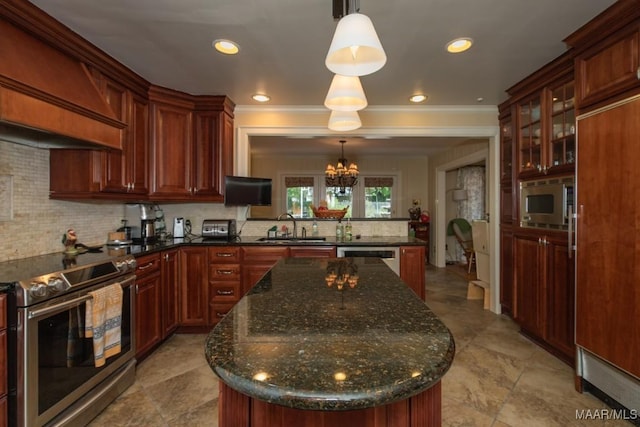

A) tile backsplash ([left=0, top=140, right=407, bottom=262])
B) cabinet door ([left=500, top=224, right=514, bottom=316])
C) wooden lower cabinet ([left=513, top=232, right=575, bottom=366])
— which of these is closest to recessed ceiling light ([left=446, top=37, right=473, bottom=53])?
wooden lower cabinet ([left=513, top=232, right=575, bottom=366])

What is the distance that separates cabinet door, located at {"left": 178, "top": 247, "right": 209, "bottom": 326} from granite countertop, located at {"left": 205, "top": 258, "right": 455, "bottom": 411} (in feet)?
6.65

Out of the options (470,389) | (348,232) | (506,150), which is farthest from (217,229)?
(506,150)

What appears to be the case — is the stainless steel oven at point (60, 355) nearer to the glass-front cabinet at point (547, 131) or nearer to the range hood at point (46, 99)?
the range hood at point (46, 99)

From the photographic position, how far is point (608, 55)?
1.90m

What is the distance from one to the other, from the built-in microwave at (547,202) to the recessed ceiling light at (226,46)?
2721 mm

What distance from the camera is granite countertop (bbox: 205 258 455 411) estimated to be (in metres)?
0.61

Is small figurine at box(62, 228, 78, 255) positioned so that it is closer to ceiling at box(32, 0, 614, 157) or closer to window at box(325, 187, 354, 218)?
ceiling at box(32, 0, 614, 157)

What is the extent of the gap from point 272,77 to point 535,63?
89.7 inches

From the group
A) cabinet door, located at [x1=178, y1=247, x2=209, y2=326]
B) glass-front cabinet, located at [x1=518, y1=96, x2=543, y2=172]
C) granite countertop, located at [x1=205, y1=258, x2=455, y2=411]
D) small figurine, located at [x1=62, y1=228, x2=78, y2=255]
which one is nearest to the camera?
granite countertop, located at [x1=205, y1=258, x2=455, y2=411]

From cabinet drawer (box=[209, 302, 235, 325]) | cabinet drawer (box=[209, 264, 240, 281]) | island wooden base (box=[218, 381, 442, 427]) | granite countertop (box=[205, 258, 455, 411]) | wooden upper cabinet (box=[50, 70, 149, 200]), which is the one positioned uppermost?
wooden upper cabinet (box=[50, 70, 149, 200])

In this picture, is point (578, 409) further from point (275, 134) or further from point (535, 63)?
point (275, 134)

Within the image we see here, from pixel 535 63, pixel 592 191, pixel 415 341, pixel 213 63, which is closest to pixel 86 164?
pixel 213 63

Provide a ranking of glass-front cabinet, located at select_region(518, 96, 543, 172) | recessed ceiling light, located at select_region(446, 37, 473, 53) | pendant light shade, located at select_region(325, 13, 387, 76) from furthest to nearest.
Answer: glass-front cabinet, located at select_region(518, 96, 543, 172) < recessed ceiling light, located at select_region(446, 37, 473, 53) < pendant light shade, located at select_region(325, 13, 387, 76)

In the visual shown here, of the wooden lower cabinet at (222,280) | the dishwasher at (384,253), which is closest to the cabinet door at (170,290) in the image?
the wooden lower cabinet at (222,280)
